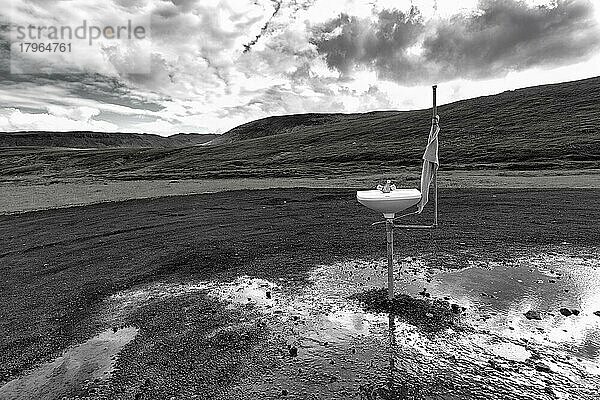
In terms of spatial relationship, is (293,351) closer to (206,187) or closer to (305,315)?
(305,315)

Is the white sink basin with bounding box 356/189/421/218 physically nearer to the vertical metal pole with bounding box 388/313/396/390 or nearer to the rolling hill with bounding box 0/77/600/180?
the vertical metal pole with bounding box 388/313/396/390

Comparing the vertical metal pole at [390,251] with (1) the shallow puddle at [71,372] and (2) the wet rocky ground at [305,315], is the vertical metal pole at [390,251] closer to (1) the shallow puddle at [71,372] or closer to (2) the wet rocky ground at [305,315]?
(2) the wet rocky ground at [305,315]

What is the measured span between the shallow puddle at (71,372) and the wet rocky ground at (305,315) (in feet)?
0.07

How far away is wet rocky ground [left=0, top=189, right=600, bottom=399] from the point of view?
3766 mm

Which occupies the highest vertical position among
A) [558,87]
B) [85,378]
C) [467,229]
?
[558,87]

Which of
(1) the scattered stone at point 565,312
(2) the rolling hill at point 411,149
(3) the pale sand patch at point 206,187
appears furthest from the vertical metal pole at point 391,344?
(2) the rolling hill at point 411,149

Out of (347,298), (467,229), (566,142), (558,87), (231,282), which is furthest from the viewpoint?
(558,87)

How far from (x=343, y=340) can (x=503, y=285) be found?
2.98 m

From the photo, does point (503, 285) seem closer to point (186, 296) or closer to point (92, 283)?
point (186, 296)

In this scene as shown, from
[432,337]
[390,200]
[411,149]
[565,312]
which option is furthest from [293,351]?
[411,149]

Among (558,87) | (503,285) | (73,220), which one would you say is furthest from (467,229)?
(558,87)

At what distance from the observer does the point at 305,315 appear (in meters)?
5.20

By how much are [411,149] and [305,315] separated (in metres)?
48.2

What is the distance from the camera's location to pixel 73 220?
13648 mm
